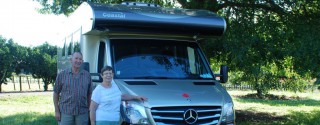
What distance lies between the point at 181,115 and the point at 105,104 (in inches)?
44.4

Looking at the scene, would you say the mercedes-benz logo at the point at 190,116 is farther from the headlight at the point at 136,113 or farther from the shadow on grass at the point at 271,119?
the shadow on grass at the point at 271,119

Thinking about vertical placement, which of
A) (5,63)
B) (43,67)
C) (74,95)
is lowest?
(43,67)

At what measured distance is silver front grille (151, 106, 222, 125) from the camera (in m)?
5.68

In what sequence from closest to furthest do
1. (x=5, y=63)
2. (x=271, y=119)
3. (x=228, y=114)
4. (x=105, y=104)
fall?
(x=105, y=104) < (x=228, y=114) < (x=271, y=119) < (x=5, y=63)

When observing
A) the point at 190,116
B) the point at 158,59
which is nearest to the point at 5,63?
the point at 158,59

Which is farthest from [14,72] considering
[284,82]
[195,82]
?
[195,82]

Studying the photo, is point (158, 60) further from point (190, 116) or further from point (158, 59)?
point (190, 116)

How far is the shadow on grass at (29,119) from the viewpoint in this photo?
1075 cm

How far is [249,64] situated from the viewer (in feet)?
31.9

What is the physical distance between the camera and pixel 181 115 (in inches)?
228

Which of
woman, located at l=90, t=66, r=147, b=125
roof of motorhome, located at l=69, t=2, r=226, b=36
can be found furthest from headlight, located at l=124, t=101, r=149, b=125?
roof of motorhome, located at l=69, t=2, r=226, b=36

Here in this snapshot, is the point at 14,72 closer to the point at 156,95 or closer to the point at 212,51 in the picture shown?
the point at 212,51

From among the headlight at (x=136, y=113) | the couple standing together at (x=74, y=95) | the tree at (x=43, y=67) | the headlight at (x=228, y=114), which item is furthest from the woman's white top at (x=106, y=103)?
the tree at (x=43, y=67)

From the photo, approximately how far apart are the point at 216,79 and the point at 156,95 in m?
1.83
